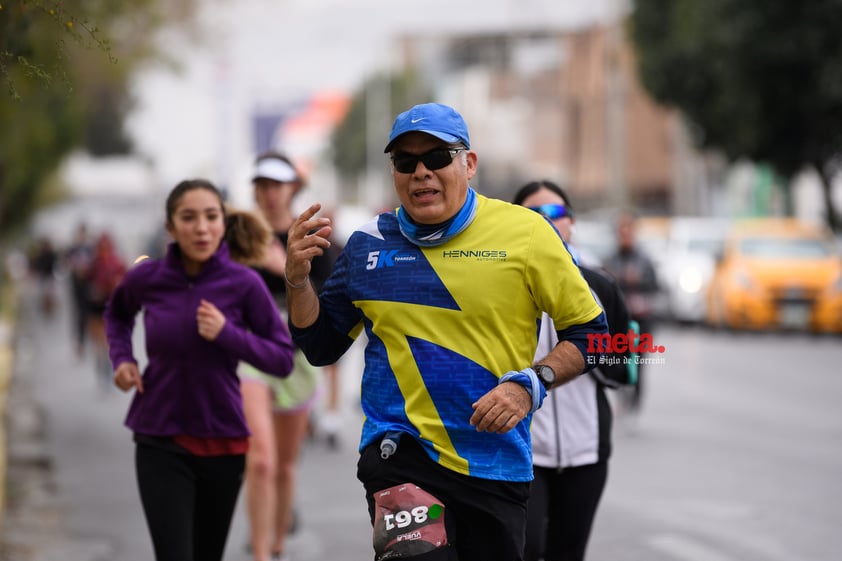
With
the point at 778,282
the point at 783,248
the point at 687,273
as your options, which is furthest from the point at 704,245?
the point at 778,282

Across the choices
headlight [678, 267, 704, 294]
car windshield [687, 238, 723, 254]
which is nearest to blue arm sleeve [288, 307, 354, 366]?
headlight [678, 267, 704, 294]

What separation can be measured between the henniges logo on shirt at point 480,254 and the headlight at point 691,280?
22681 millimetres

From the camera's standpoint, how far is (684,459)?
11.5 m

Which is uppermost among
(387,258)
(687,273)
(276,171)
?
(687,273)

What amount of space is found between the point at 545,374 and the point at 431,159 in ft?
2.31

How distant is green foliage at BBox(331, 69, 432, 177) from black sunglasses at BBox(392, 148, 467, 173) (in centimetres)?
9733

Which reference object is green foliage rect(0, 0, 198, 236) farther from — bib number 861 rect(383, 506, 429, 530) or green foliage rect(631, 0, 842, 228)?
green foliage rect(631, 0, 842, 228)

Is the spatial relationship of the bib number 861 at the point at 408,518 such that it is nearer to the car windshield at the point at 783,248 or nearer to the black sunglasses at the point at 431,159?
the black sunglasses at the point at 431,159

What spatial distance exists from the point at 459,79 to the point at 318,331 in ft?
352

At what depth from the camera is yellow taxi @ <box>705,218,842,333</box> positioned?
23312mm

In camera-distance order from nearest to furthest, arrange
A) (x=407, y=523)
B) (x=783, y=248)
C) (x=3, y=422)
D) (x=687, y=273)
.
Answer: (x=407, y=523)
(x=3, y=422)
(x=783, y=248)
(x=687, y=273)

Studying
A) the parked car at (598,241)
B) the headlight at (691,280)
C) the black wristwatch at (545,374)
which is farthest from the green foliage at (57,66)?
the headlight at (691,280)

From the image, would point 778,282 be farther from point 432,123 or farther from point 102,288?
point 432,123

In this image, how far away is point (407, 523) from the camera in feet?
13.7
